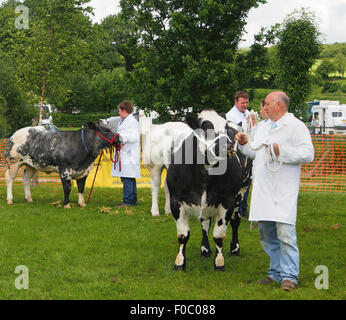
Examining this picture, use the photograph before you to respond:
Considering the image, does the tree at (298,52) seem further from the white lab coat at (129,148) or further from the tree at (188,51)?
the white lab coat at (129,148)

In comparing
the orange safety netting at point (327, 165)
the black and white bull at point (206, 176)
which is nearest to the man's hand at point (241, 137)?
the black and white bull at point (206, 176)

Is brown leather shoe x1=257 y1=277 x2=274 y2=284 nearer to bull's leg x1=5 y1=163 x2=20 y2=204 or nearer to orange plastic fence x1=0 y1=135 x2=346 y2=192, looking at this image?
bull's leg x1=5 y1=163 x2=20 y2=204

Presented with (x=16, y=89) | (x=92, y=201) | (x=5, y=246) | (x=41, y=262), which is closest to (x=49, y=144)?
(x=92, y=201)

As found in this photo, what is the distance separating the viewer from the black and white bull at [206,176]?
5.93 m

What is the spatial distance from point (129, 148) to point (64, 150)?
1.51 metres

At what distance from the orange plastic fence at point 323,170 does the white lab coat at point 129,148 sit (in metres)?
5.14

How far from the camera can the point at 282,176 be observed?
5605 millimetres

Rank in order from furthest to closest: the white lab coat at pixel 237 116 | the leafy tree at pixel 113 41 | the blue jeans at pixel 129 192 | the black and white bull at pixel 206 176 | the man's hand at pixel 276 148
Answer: the leafy tree at pixel 113 41
the blue jeans at pixel 129 192
the white lab coat at pixel 237 116
the black and white bull at pixel 206 176
the man's hand at pixel 276 148

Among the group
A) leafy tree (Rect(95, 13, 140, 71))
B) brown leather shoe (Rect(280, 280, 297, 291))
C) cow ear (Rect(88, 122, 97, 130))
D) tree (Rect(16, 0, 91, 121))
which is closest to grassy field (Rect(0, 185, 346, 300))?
brown leather shoe (Rect(280, 280, 297, 291))

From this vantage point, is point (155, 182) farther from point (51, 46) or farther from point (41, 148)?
point (51, 46)

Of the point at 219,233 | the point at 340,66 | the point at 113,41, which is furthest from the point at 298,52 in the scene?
the point at 340,66

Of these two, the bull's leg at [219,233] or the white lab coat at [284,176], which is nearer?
the white lab coat at [284,176]

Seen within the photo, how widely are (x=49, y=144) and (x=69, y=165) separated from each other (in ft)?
2.38

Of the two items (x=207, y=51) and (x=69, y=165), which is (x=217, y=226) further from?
(x=207, y=51)
